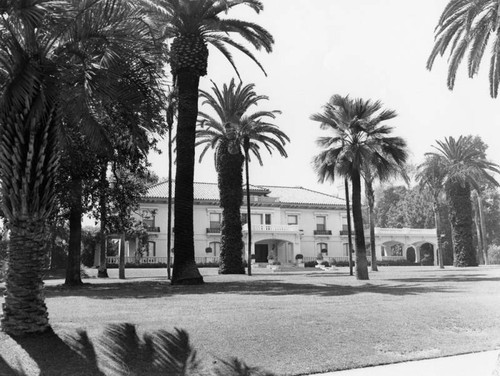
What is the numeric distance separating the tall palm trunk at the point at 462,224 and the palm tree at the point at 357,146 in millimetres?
23986

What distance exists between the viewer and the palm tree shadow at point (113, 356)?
8.04 m

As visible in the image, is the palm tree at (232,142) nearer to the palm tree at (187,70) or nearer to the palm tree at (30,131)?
the palm tree at (187,70)

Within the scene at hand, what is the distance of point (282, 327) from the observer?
10.8 m

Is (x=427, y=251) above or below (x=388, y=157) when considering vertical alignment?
below

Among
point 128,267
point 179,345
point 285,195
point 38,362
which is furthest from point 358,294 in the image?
point 285,195

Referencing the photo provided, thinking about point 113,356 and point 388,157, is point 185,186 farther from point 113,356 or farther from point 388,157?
point 388,157

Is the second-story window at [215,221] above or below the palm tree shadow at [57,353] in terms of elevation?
above

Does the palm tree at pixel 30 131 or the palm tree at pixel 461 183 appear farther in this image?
the palm tree at pixel 461 183

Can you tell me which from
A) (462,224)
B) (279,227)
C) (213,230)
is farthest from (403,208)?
(213,230)

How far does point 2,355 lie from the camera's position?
8.22 m

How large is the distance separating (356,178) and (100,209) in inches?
524

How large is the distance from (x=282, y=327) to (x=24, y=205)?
5.66 metres

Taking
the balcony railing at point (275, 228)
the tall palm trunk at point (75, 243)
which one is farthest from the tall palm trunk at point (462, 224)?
the tall palm trunk at point (75, 243)

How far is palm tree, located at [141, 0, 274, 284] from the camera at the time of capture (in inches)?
773
